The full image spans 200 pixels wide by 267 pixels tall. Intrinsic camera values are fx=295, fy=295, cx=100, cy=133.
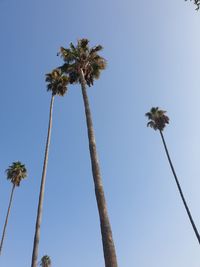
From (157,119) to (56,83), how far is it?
66.3 feet

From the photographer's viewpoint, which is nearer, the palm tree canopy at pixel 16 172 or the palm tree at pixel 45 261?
the palm tree canopy at pixel 16 172

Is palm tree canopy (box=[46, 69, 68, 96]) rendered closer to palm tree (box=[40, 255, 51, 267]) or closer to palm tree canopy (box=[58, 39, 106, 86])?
palm tree canopy (box=[58, 39, 106, 86])

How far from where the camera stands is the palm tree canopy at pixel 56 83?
39406 mm

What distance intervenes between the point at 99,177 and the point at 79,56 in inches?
547

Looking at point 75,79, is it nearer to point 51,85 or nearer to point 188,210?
point 51,85

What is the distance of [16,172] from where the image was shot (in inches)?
2188

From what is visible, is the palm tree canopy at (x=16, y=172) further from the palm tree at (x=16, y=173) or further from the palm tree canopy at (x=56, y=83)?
the palm tree canopy at (x=56, y=83)

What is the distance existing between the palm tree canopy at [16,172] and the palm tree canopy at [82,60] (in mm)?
33802

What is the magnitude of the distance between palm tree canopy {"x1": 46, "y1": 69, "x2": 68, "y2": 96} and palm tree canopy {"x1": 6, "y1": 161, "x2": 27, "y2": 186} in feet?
74.1

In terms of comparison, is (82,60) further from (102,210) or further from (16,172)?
(16,172)

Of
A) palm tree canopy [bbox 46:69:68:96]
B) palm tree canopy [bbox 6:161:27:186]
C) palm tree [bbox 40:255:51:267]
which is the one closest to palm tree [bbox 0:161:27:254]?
palm tree canopy [bbox 6:161:27:186]

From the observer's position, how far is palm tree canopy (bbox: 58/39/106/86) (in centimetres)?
2562

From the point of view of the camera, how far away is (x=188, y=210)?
3931 cm

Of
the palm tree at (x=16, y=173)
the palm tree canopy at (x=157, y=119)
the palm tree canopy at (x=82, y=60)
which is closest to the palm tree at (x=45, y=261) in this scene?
the palm tree at (x=16, y=173)
